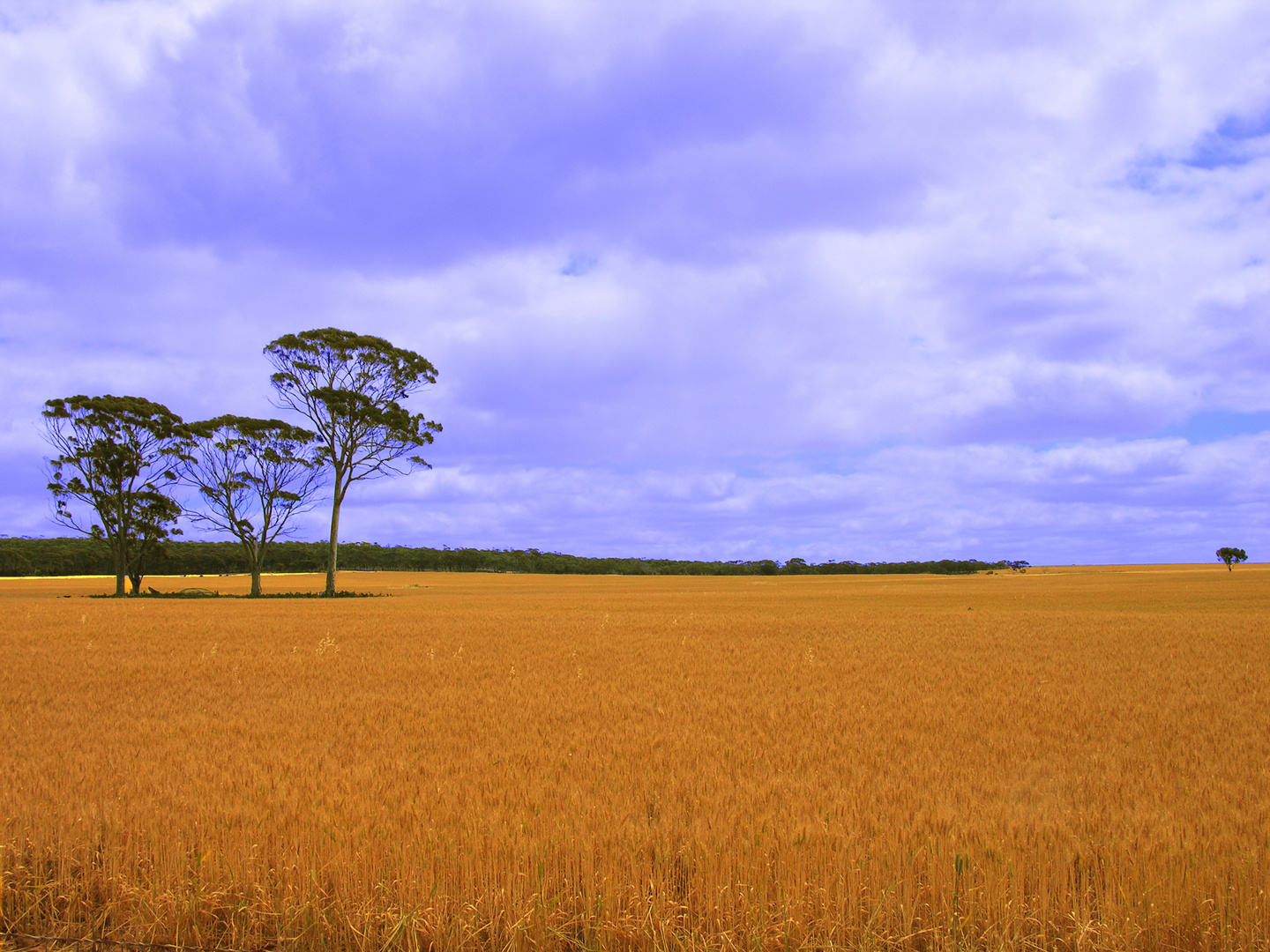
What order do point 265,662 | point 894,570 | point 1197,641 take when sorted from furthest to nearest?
1. point 894,570
2. point 1197,641
3. point 265,662

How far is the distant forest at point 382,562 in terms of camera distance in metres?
96.1

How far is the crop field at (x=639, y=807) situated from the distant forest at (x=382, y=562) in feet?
281

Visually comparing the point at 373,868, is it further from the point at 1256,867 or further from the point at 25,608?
the point at 25,608

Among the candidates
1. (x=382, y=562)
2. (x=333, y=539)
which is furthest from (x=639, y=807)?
(x=382, y=562)

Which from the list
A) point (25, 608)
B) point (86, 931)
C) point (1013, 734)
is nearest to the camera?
point (86, 931)

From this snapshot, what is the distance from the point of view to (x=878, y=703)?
36.6ft

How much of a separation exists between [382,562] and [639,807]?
11627cm

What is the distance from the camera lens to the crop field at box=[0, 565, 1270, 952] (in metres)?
4.32

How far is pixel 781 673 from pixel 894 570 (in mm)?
128983

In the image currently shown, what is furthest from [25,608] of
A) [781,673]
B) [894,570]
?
[894,570]

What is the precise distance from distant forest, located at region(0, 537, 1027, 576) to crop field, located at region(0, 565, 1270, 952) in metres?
85.6

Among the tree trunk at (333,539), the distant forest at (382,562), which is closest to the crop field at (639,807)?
the tree trunk at (333,539)

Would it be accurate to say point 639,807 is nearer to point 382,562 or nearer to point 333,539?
point 333,539

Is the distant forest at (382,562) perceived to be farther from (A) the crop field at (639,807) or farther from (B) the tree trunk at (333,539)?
(A) the crop field at (639,807)
